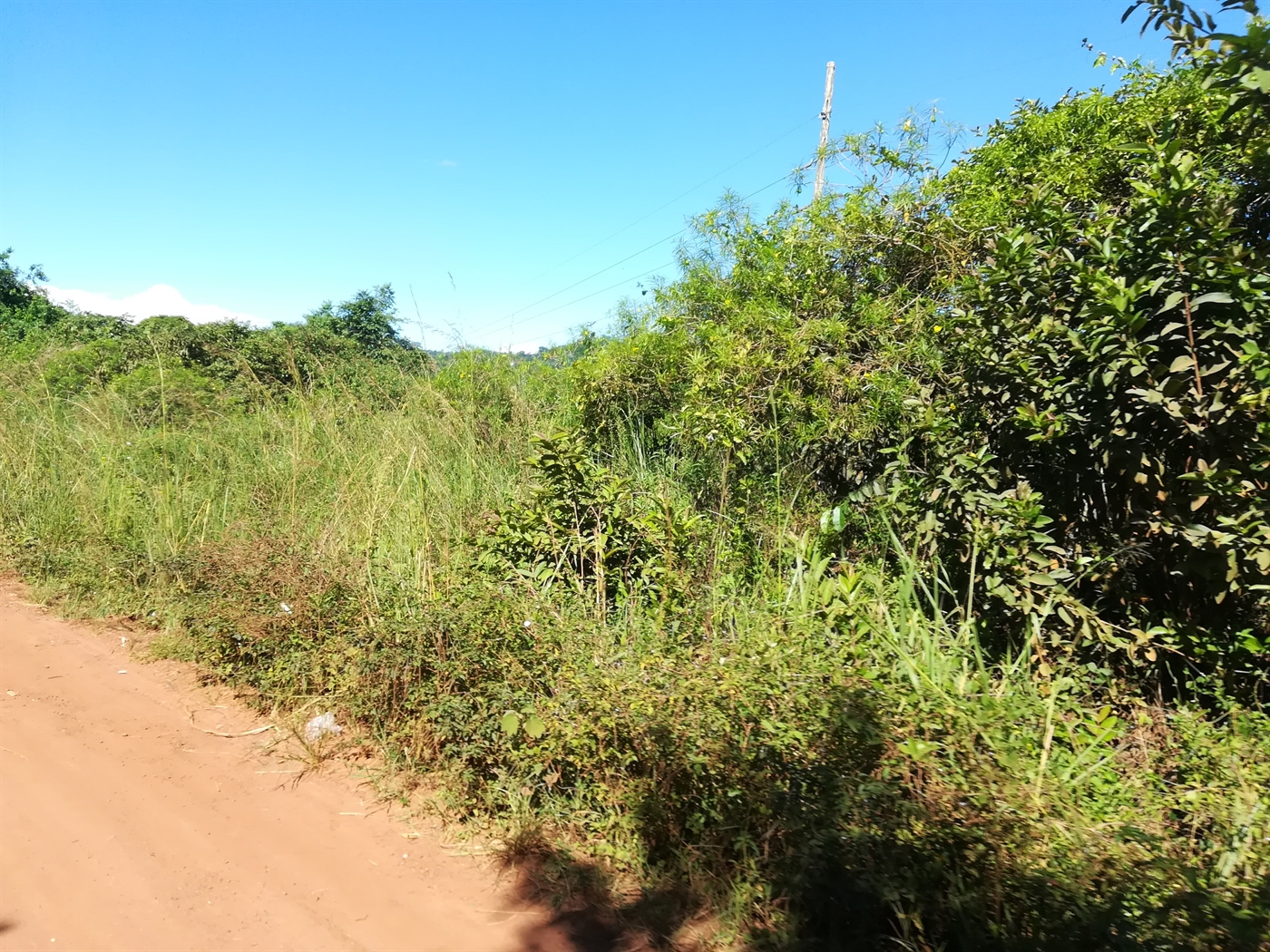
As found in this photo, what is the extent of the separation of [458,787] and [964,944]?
6.50 ft

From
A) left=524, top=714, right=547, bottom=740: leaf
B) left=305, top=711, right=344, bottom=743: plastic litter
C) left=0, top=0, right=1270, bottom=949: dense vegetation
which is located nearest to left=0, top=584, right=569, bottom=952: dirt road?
left=305, top=711, right=344, bottom=743: plastic litter

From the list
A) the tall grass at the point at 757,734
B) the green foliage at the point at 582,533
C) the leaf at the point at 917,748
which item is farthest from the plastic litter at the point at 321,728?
the leaf at the point at 917,748

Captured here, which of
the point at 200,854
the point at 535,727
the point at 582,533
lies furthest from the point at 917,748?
the point at 200,854

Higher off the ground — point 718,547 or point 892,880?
point 718,547

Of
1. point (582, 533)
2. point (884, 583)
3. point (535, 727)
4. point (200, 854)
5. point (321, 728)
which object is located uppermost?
point (582, 533)

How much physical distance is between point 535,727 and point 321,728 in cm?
129

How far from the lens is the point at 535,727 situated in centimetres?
318

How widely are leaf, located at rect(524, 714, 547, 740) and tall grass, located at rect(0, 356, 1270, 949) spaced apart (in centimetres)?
5

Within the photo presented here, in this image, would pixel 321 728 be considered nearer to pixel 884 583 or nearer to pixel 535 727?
pixel 535 727

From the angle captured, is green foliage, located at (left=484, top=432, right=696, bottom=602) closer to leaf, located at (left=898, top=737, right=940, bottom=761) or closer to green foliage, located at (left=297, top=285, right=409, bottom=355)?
leaf, located at (left=898, top=737, right=940, bottom=761)

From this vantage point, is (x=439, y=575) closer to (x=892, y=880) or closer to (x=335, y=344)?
(x=892, y=880)

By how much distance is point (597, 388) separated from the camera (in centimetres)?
666

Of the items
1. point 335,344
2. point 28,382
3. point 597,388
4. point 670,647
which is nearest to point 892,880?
point 670,647

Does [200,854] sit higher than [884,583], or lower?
lower
